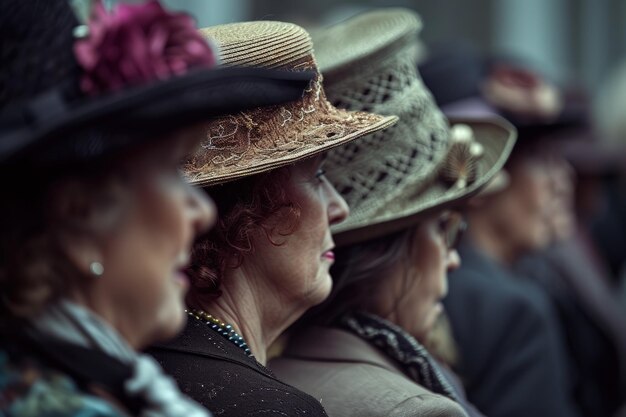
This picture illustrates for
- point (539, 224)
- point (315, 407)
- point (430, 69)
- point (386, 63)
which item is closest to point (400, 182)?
point (386, 63)

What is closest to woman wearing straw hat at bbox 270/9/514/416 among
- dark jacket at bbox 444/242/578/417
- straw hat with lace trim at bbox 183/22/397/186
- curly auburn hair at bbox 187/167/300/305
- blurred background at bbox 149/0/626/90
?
curly auburn hair at bbox 187/167/300/305

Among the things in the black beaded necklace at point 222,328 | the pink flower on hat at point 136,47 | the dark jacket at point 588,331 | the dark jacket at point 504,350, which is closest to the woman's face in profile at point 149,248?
the pink flower on hat at point 136,47

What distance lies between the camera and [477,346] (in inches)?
171

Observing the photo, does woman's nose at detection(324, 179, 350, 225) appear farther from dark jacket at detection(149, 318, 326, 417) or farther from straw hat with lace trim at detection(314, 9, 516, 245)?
dark jacket at detection(149, 318, 326, 417)

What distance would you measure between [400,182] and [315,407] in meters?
0.96

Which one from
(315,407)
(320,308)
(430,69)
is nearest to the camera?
(315,407)

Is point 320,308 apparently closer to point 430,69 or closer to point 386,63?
point 386,63

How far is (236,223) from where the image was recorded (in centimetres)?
251

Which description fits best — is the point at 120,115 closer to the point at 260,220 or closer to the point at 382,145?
the point at 260,220

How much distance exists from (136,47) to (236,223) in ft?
2.97

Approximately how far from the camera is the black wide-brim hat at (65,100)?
5.00 feet

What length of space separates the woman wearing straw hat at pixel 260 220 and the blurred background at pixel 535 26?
261 inches

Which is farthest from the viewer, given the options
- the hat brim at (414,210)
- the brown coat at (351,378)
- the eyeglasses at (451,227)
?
the eyeglasses at (451,227)

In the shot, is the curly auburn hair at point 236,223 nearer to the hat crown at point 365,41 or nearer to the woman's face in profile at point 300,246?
the woman's face in profile at point 300,246
